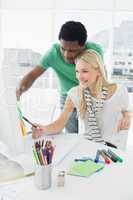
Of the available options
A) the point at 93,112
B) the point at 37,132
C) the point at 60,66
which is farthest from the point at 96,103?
the point at 60,66

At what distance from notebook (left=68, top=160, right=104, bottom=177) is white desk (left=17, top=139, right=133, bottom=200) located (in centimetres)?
2

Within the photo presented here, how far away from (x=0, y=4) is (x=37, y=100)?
1.02 metres

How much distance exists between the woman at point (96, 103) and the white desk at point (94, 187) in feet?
1.40

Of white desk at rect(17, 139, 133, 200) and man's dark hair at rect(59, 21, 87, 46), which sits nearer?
white desk at rect(17, 139, 133, 200)

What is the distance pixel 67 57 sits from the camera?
6.47 feet

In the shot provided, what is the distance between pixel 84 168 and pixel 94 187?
0.13 m

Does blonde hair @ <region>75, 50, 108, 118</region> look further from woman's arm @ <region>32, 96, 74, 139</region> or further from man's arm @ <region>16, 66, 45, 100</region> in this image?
man's arm @ <region>16, 66, 45, 100</region>

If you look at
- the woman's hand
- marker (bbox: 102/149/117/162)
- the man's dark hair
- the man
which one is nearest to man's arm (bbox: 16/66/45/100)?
the man

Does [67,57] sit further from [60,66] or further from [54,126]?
[54,126]

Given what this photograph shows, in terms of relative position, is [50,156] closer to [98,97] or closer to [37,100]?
[98,97]

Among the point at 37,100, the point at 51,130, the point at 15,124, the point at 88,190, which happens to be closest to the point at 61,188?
the point at 88,190

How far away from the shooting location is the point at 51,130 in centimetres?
153

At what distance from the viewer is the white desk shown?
972mm

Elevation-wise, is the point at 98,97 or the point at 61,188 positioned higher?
the point at 98,97
